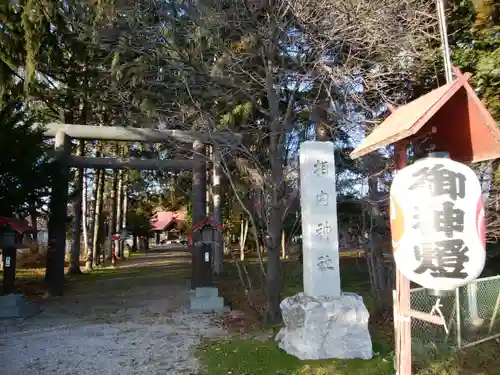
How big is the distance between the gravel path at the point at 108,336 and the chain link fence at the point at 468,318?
3.52m

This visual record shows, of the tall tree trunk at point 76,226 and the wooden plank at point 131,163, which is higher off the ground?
the wooden plank at point 131,163

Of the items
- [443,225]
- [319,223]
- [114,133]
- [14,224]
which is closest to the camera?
[443,225]

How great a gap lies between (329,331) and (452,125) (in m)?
3.28

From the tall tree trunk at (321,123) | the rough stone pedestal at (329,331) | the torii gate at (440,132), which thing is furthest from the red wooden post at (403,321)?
the tall tree trunk at (321,123)

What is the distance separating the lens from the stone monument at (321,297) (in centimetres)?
595

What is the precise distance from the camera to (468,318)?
6.75 metres

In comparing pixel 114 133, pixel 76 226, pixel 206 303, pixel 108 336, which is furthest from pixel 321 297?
pixel 76 226

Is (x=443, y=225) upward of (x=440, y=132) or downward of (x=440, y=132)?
downward

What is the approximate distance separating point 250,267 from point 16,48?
38.5 feet

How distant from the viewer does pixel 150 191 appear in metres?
28.4

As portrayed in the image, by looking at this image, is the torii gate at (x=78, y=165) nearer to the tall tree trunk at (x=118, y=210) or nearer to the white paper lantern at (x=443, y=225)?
the white paper lantern at (x=443, y=225)

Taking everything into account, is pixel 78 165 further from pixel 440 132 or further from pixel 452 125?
pixel 452 125

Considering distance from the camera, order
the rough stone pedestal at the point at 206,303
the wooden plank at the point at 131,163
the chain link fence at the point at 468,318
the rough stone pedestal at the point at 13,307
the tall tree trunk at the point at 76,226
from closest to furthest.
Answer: the chain link fence at the point at 468,318 → the rough stone pedestal at the point at 13,307 → the rough stone pedestal at the point at 206,303 → the wooden plank at the point at 131,163 → the tall tree trunk at the point at 76,226

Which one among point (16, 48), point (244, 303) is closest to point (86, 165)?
point (16, 48)
